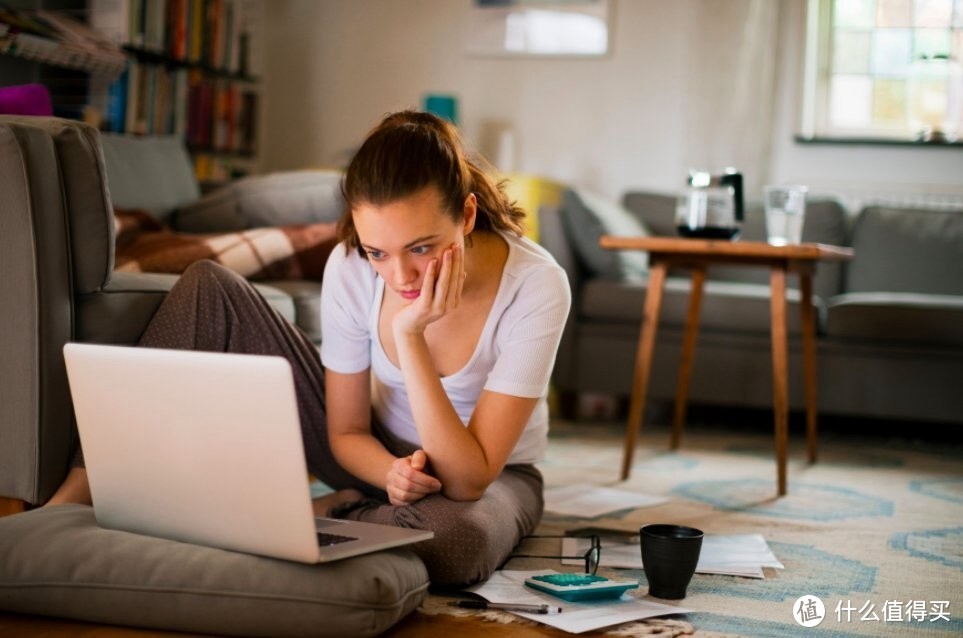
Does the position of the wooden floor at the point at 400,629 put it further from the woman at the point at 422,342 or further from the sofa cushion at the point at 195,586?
the woman at the point at 422,342

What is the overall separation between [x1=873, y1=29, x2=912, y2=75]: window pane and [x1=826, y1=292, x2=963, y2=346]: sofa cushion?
1423 millimetres

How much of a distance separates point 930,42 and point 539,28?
1.57 metres

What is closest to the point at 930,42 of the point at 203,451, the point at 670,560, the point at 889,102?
the point at 889,102

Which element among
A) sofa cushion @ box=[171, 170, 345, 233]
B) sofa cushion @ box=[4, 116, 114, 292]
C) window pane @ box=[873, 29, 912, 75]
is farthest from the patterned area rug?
window pane @ box=[873, 29, 912, 75]

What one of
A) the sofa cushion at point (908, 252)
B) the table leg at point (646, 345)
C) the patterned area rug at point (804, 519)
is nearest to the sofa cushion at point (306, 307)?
the patterned area rug at point (804, 519)

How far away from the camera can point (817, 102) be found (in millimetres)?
4613

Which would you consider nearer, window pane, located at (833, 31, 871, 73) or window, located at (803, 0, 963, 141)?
window, located at (803, 0, 963, 141)

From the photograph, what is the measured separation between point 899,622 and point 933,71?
134 inches

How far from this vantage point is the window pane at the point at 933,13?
4445 millimetres

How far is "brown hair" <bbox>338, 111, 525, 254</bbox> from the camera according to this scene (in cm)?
153

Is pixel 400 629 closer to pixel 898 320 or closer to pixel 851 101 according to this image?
pixel 898 320

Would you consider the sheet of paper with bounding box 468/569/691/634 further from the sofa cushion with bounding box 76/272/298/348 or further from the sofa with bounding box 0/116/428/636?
the sofa cushion with bounding box 76/272/298/348

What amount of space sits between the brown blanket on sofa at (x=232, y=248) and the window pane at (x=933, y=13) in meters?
2.73

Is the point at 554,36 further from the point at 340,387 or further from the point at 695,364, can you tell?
the point at 340,387
